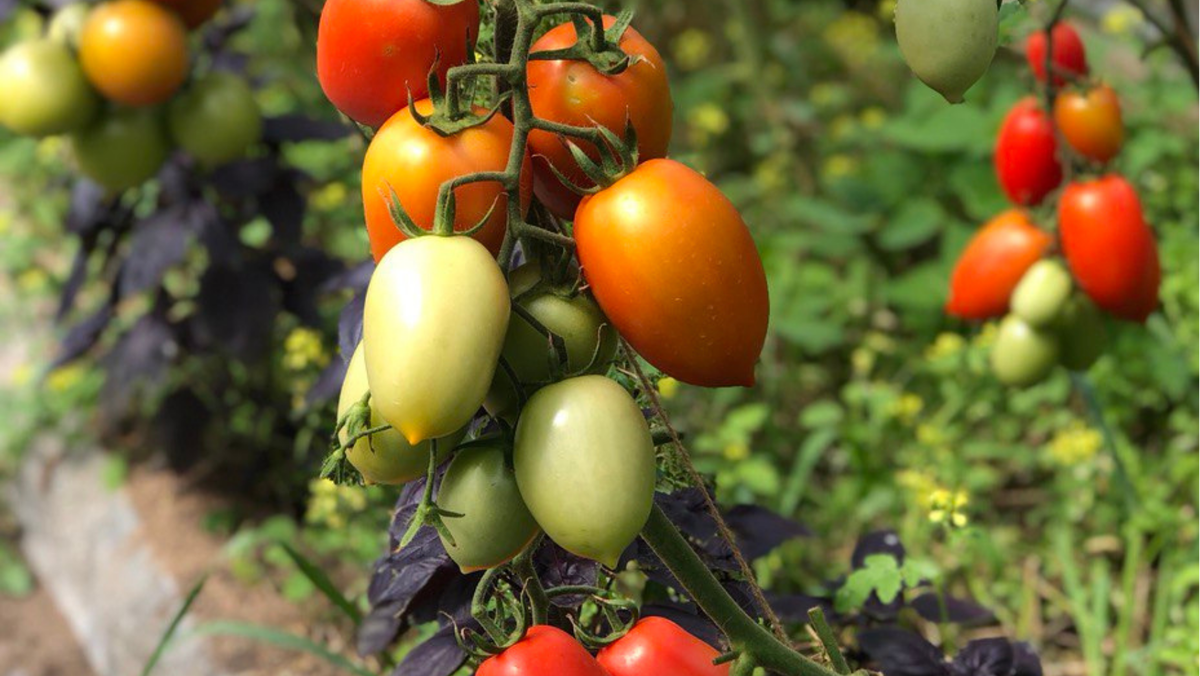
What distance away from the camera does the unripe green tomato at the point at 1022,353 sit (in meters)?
A: 1.35

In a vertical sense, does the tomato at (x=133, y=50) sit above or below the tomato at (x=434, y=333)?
below

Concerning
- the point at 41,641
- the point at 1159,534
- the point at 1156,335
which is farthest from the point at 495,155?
the point at 41,641

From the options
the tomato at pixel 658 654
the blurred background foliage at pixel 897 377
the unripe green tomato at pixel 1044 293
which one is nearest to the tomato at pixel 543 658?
the tomato at pixel 658 654

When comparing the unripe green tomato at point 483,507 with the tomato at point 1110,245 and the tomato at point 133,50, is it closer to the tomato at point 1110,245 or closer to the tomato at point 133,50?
the tomato at point 1110,245

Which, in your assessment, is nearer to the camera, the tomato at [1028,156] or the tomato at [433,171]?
the tomato at [433,171]

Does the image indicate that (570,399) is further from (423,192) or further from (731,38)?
(731,38)

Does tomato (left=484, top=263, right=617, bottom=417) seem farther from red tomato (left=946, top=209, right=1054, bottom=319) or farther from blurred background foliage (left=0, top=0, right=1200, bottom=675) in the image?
red tomato (left=946, top=209, right=1054, bottom=319)

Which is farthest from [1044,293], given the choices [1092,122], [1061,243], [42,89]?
[42,89]

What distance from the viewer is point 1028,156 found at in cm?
133

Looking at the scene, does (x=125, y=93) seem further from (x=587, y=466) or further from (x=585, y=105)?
(x=587, y=466)

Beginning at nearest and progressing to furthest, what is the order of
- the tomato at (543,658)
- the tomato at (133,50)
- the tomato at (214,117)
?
the tomato at (543,658) → the tomato at (133,50) → the tomato at (214,117)

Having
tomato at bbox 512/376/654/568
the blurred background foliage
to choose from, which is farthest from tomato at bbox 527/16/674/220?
the blurred background foliage

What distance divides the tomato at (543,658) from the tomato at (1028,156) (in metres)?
0.85

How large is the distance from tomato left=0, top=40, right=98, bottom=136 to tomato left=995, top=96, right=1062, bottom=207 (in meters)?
1.14
